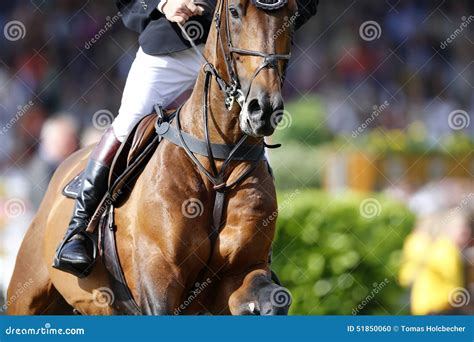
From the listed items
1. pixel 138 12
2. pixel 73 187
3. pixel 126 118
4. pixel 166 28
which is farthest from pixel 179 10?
pixel 73 187

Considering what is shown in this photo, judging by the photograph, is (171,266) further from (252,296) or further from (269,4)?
(269,4)

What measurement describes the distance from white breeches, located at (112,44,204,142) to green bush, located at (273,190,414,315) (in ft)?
10.7

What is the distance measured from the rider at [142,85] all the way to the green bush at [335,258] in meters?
3.23

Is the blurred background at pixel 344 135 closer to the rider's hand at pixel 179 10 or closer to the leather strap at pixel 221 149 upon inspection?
the rider's hand at pixel 179 10

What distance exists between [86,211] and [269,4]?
73.7 inches

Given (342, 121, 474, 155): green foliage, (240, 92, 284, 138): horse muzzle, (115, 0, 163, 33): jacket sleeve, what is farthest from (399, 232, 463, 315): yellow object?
(240, 92, 284, 138): horse muzzle

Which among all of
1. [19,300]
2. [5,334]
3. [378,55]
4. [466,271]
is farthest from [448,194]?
[5,334]

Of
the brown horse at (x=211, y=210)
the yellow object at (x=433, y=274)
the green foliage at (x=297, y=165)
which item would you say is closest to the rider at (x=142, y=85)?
the brown horse at (x=211, y=210)

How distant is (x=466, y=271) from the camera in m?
9.33

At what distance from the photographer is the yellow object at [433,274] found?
8359 mm

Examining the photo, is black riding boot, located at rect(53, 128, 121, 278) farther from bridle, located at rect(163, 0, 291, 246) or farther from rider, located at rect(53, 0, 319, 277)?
bridle, located at rect(163, 0, 291, 246)

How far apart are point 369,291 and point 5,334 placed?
4.22 meters

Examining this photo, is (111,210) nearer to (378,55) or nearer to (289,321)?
(289,321)

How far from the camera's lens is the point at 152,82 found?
5328mm
